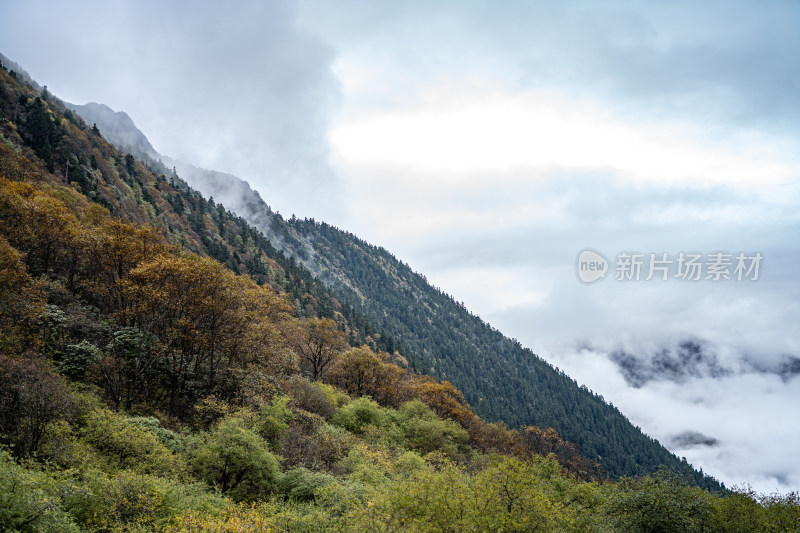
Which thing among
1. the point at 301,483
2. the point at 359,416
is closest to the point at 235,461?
the point at 301,483

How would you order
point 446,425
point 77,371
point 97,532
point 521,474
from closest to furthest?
point 97,532, point 521,474, point 77,371, point 446,425

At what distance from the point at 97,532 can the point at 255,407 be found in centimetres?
1662

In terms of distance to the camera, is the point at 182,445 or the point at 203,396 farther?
the point at 203,396

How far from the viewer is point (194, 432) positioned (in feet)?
98.3

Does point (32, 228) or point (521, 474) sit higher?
point (32, 228)

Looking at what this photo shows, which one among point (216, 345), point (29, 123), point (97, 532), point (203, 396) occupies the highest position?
A: point (29, 123)

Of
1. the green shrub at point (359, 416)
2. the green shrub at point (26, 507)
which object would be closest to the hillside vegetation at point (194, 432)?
the green shrub at point (26, 507)

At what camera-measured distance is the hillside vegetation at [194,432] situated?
16984 millimetres

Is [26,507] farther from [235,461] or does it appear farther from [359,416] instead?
[359,416]

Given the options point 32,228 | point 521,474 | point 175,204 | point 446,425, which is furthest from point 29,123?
point 521,474

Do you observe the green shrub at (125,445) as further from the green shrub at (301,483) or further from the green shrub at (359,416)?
the green shrub at (359,416)

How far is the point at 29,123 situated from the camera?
75.3 metres

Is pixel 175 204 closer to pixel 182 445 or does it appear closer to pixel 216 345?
pixel 216 345

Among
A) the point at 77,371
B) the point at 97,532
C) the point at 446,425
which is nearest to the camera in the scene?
the point at 97,532
